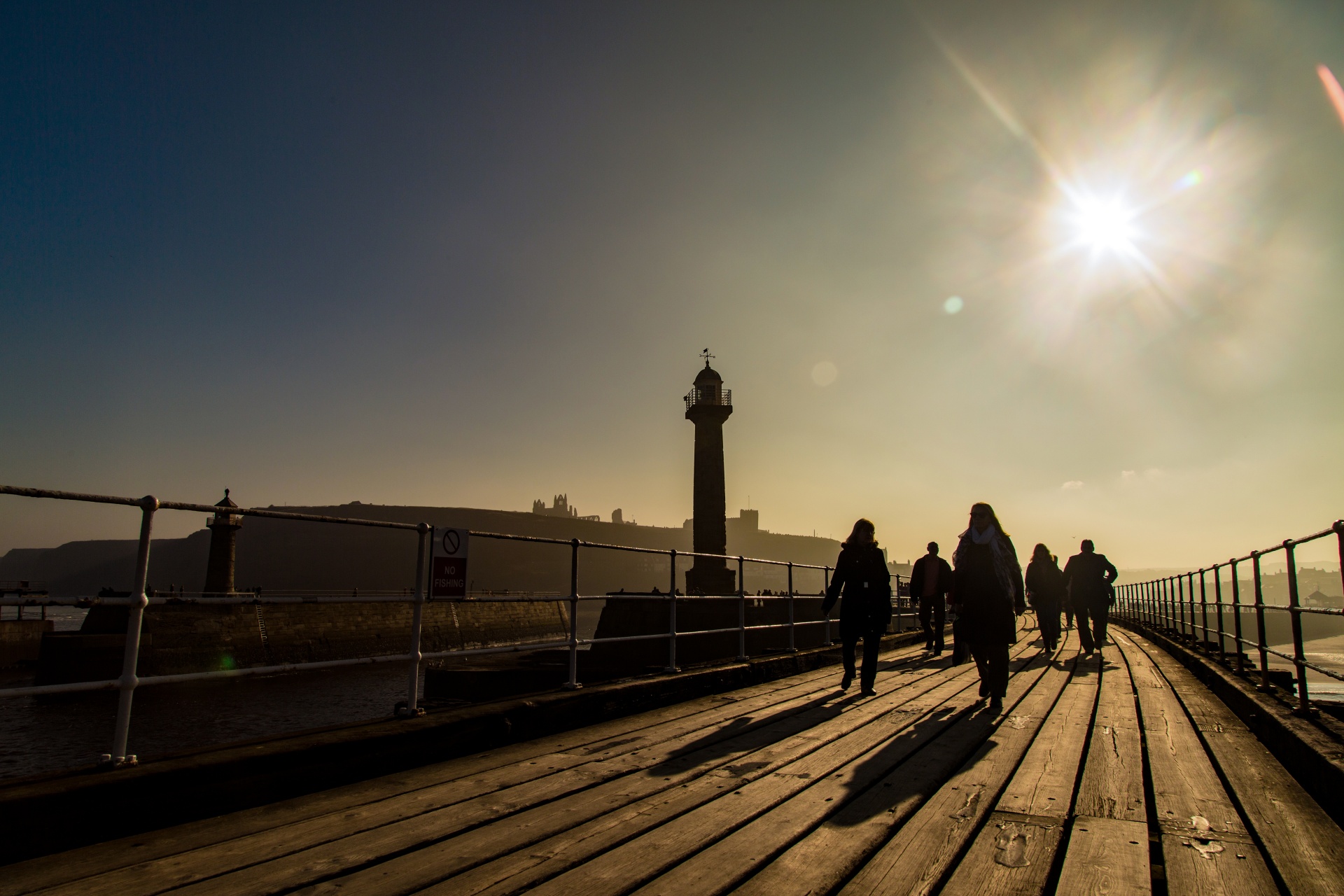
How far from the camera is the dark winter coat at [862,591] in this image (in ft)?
21.5

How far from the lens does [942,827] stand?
8.84 feet

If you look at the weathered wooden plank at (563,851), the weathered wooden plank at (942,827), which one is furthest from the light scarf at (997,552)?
the weathered wooden plank at (563,851)

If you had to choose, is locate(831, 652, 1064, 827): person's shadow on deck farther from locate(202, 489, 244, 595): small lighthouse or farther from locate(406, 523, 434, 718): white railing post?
locate(202, 489, 244, 595): small lighthouse

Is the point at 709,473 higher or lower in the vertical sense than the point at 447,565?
higher

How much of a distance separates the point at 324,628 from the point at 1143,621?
107 feet

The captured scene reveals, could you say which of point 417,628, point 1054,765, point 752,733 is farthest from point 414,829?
point 1054,765

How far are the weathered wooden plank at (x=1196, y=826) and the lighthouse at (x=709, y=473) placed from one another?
30.1 m

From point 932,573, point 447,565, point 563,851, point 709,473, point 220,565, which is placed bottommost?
point 563,851

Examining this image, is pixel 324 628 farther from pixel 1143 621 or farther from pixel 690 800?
pixel 690 800

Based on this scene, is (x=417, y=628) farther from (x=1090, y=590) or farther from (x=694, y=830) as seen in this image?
(x=1090, y=590)

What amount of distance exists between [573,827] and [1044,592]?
9.39 metres

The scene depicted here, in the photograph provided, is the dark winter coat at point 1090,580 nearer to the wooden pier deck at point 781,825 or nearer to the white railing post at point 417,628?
Result: the wooden pier deck at point 781,825

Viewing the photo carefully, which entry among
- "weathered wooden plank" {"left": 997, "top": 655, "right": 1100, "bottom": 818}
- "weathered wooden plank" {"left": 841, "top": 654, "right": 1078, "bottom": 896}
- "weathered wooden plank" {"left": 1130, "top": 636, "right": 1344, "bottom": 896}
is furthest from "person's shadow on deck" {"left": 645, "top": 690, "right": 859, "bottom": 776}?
"weathered wooden plank" {"left": 1130, "top": 636, "right": 1344, "bottom": 896}

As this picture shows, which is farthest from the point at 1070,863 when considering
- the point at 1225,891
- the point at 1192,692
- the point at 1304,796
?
the point at 1192,692
